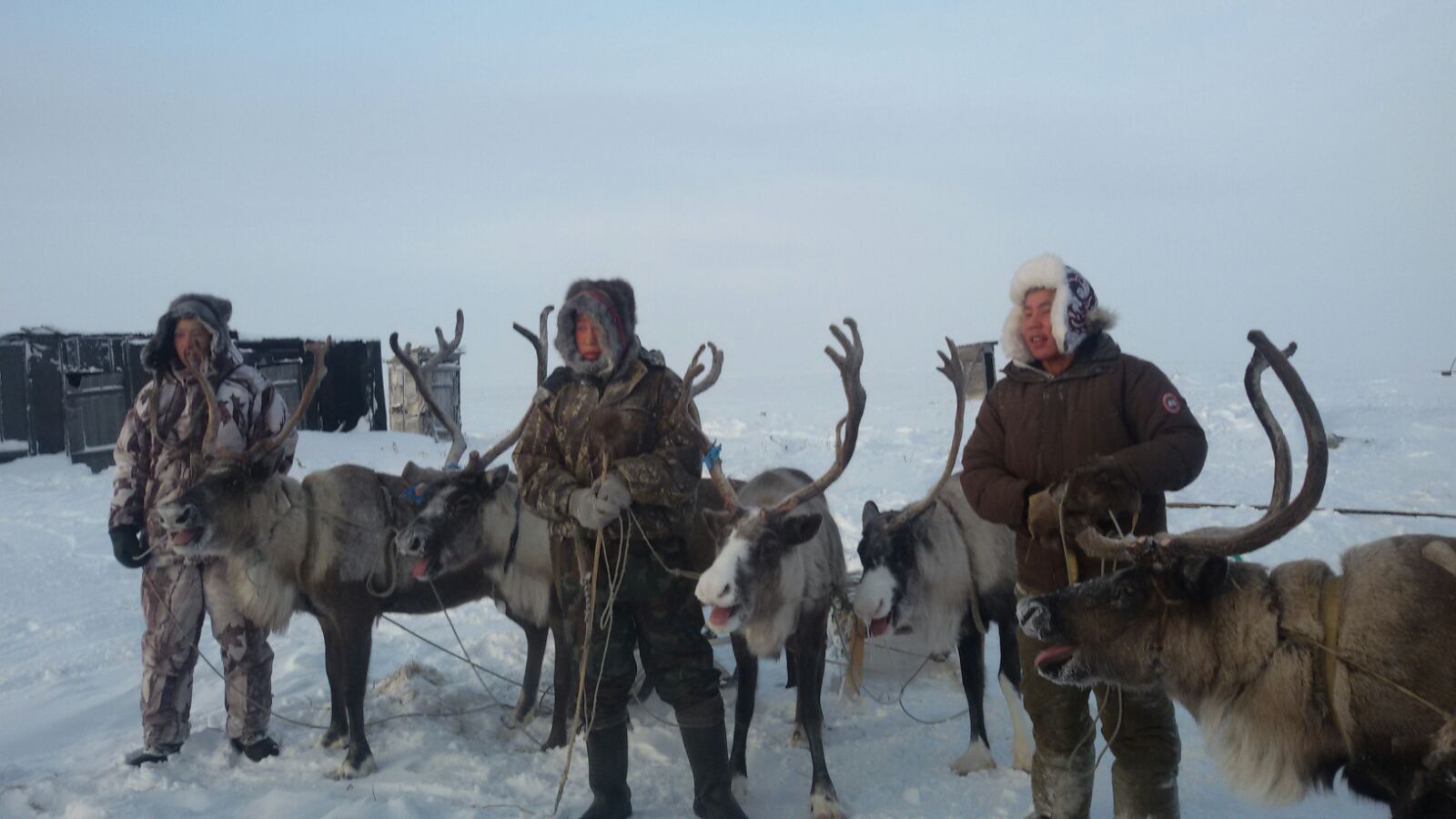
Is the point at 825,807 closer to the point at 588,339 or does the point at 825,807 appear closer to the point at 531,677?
the point at 531,677

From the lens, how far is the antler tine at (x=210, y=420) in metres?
4.37

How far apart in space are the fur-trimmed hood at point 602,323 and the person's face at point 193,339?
1984mm

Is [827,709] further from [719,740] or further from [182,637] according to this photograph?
[182,637]

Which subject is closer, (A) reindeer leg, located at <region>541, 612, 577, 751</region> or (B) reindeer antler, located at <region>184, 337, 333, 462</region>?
(B) reindeer antler, located at <region>184, 337, 333, 462</region>

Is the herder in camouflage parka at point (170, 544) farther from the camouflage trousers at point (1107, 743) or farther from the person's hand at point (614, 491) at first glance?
the camouflage trousers at point (1107, 743)

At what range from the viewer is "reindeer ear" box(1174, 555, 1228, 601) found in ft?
8.39

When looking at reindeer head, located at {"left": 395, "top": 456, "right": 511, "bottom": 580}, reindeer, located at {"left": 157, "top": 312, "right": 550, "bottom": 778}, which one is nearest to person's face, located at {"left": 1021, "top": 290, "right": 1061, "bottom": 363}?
reindeer, located at {"left": 157, "top": 312, "right": 550, "bottom": 778}

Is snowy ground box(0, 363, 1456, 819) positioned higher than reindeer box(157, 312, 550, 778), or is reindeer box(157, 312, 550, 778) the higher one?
reindeer box(157, 312, 550, 778)

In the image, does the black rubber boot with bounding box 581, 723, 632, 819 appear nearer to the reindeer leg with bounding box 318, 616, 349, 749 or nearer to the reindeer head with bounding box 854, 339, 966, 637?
the reindeer head with bounding box 854, 339, 966, 637

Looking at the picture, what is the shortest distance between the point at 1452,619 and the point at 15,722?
6.14 metres

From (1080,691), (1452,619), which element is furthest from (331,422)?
(1452,619)

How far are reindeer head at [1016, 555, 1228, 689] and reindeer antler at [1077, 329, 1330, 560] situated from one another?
69 millimetres

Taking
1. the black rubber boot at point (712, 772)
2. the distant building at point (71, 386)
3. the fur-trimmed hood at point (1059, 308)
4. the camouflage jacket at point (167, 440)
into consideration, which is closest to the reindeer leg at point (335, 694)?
the camouflage jacket at point (167, 440)

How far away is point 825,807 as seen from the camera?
3.91 m
